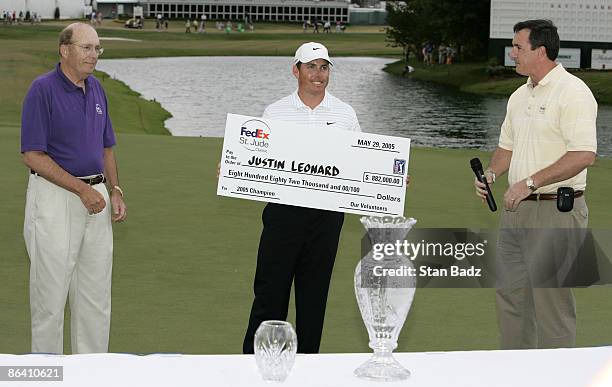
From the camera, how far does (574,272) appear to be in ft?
19.3

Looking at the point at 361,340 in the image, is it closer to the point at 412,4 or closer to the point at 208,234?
the point at 208,234

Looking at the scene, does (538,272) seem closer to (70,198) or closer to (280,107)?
(280,107)

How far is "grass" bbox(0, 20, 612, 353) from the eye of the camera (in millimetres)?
6906

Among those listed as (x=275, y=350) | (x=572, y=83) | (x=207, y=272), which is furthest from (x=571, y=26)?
(x=275, y=350)

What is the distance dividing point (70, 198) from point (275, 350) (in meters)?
2.30

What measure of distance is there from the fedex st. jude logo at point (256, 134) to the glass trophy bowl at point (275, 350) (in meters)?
1.67

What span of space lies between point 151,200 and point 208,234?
174 centimetres

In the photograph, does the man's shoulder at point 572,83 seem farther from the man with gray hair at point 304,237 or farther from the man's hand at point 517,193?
the man with gray hair at point 304,237

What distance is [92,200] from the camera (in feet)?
18.3

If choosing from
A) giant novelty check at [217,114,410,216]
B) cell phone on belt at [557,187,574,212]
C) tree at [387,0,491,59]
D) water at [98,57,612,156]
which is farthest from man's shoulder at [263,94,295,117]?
tree at [387,0,491,59]

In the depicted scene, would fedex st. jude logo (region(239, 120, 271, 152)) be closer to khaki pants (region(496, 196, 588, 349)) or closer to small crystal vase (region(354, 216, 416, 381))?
khaki pants (region(496, 196, 588, 349))

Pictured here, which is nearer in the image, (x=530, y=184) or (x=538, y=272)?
(x=530, y=184)

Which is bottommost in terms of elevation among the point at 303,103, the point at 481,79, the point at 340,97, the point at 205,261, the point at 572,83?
the point at 340,97

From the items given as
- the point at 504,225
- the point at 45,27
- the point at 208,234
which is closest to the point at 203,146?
the point at 208,234
